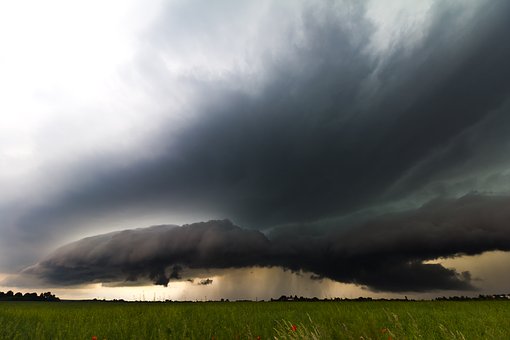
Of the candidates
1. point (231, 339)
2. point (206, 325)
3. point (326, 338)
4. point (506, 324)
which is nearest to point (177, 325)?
point (206, 325)

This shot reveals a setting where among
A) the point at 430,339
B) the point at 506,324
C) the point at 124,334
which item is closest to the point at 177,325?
the point at 124,334

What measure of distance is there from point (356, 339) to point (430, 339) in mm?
2485

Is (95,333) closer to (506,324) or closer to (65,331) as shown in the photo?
(65,331)

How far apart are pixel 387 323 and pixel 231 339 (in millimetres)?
9679

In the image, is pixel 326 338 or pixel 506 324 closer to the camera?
pixel 326 338

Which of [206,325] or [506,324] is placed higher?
[206,325]

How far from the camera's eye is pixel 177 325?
570 inches

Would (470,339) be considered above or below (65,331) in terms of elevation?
below

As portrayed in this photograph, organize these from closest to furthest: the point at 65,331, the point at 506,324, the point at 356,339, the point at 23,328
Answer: the point at 356,339
the point at 65,331
the point at 23,328
the point at 506,324

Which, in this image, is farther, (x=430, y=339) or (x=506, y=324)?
(x=506, y=324)

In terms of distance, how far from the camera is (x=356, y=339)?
10570 mm

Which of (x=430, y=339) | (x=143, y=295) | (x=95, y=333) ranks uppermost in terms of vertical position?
(x=143, y=295)

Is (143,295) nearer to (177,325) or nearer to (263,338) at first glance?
(177,325)

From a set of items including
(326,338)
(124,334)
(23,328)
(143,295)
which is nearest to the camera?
(326,338)
